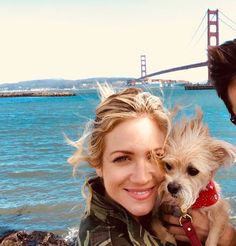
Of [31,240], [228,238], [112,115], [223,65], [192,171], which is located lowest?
[31,240]

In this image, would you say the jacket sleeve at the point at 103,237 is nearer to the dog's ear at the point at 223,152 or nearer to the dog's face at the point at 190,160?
the dog's face at the point at 190,160

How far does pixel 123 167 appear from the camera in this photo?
273 centimetres

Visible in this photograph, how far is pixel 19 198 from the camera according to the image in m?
12.9

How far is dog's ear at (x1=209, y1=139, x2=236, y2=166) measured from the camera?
3.13 meters

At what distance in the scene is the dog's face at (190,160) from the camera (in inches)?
123

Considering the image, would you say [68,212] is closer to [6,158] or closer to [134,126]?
[134,126]

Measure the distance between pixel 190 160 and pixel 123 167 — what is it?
661 mm

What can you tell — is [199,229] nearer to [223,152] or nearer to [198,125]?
[223,152]

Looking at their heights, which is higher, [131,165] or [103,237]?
[131,165]

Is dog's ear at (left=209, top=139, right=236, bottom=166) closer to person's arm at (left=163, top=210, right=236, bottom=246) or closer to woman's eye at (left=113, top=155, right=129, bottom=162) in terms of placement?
person's arm at (left=163, top=210, right=236, bottom=246)

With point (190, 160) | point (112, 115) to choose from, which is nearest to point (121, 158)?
point (112, 115)

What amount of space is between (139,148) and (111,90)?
51 cm

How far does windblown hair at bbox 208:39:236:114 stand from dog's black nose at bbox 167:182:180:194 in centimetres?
72

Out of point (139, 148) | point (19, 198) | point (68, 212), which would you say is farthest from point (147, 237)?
point (19, 198)
